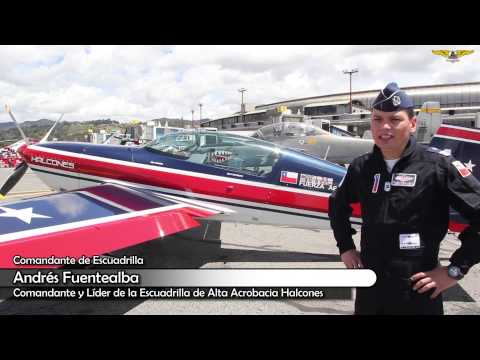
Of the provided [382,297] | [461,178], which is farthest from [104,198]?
[461,178]

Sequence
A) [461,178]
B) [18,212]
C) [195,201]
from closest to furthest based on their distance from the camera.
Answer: [461,178] < [18,212] < [195,201]

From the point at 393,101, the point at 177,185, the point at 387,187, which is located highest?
the point at 393,101

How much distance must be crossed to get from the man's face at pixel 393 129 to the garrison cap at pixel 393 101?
2 centimetres

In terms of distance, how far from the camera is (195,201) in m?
5.07

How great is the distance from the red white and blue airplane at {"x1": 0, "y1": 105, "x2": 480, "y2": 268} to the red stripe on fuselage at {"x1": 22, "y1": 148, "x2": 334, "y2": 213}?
0.05 feet

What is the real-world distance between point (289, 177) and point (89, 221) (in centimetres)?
261

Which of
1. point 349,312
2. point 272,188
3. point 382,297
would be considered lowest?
point 349,312

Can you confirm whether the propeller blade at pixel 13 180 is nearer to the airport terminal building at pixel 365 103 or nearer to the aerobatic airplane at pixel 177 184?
the aerobatic airplane at pixel 177 184

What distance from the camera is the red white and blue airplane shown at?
12.9 feet

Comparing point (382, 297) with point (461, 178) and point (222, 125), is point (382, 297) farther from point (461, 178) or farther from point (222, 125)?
point (222, 125)

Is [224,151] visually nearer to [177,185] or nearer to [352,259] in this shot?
[177,185]

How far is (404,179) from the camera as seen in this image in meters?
1.90

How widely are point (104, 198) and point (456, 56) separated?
6768 millimetres

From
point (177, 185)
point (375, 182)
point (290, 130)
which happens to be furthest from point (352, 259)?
point (290, 130)
